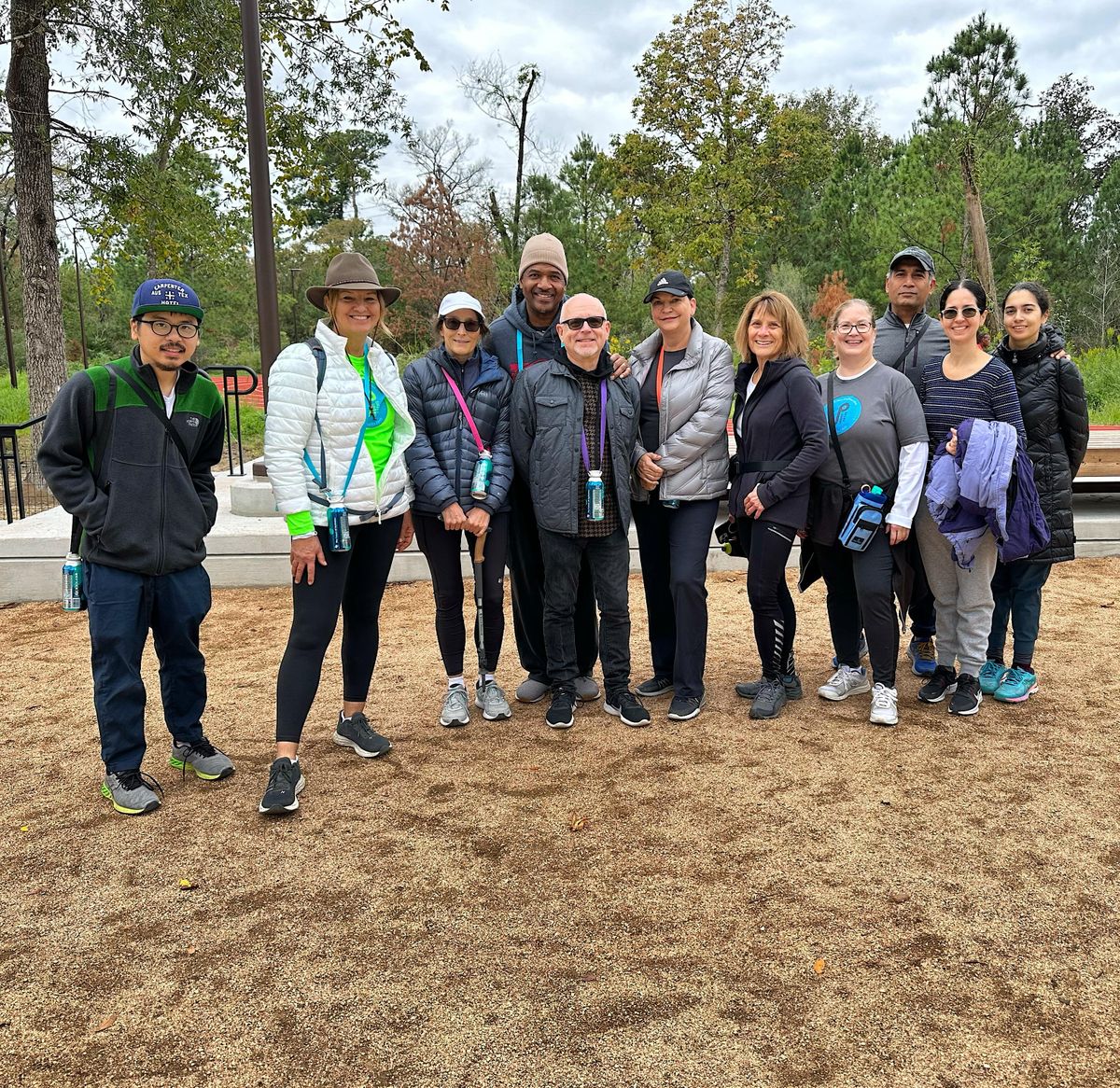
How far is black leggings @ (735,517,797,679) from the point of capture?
13.0 ft

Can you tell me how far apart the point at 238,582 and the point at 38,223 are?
557cm

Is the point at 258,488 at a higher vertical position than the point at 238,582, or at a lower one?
higher

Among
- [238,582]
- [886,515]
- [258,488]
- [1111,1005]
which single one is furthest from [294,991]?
[258,488]

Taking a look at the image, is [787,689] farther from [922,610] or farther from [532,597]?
[532,597]

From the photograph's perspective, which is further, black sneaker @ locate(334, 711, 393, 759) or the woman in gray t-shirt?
the woman in gray t-shirt

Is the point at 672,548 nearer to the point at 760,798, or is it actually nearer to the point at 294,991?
the point at 760,798

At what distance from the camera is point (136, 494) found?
10.4 feet

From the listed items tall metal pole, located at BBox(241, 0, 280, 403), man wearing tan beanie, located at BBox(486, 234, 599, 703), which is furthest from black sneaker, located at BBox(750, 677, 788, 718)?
tall metal pole, located at BBox(241, 0, 280, 403)

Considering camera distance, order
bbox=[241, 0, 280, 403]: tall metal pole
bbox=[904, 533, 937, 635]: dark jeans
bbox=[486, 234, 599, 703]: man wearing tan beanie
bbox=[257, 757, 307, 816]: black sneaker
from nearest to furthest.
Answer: bbox=[257, 757, 307, 816]: black sneaker < bbox=[486, 234, 599, 703]: man wearing tan beanie < bbox=[904, 533, 937, 635]: dark jeans < bbox=[241, 0, 280, 403]: tall metal pole

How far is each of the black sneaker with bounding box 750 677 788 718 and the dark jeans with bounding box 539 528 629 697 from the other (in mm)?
607

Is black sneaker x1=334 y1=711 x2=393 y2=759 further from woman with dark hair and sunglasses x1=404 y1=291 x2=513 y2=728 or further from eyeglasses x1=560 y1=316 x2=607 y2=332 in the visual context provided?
eyeglasses x1=560 y1=316 x2=607 y2=332

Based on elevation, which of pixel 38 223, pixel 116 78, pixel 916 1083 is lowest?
pixel 916 1083

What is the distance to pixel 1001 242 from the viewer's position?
934 inches

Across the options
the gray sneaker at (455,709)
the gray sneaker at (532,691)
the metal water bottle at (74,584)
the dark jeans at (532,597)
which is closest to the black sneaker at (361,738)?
the gray sneaker at (455,709)
